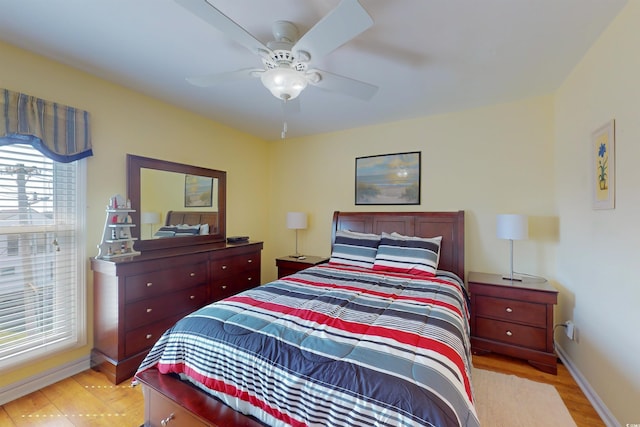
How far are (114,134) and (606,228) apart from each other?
3.94 meters

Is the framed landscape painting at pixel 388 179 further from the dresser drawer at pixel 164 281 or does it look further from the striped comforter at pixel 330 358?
the dresser drawer at pixel 164 281

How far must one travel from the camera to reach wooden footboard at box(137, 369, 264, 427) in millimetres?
1252

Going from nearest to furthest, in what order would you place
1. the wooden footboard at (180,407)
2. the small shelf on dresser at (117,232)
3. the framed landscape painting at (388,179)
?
the wooden footboard at (180,407), the small shelf on dresser at (117,232), the framed landscape painting at (388,179)

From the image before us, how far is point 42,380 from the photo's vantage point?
2.06 metres

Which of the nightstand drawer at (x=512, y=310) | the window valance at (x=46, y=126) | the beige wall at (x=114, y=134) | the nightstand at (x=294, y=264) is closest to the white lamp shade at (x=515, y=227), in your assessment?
the nightstand drawer at (x=512, y=310)

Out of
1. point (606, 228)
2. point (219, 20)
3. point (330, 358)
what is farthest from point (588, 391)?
point (219, 20)

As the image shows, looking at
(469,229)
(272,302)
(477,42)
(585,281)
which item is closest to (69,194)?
(272,302)

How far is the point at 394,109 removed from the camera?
9.87 feet

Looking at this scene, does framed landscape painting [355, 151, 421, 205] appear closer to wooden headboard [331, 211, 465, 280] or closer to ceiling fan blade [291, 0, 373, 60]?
wooden headboard [331, 211, 465, 280]

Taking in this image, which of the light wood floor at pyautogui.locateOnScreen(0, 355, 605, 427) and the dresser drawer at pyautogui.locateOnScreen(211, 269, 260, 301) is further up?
the dresser drawer at pyautogui.locateOnScreen(211, 269, 260, 301)

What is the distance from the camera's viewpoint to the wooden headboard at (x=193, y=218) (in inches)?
117

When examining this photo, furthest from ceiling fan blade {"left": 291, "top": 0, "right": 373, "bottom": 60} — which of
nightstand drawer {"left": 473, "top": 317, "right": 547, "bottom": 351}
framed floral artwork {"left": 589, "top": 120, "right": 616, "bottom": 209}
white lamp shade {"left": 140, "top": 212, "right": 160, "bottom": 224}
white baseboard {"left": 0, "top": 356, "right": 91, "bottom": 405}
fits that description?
white baseboard {"left": 0, "top": 356, "right": 91, "bottom": 405}

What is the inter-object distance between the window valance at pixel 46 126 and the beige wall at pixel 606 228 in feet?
12.3

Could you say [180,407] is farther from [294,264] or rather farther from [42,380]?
[294,264]
